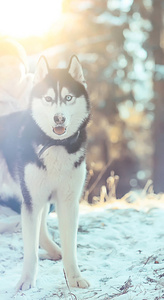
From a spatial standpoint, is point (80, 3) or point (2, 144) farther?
point (80, 3)

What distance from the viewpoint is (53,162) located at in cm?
282

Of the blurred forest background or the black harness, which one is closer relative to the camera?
the black harness

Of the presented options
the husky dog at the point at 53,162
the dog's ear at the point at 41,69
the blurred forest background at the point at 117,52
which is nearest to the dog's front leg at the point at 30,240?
the husky dog at the point at 53,162

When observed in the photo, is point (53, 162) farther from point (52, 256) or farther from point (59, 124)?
point (52, 256)

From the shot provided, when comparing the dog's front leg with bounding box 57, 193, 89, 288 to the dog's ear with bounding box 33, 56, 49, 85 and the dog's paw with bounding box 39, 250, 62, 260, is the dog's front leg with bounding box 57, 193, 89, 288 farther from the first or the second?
the dog's ear with bounding box 33, 56, 49, 85

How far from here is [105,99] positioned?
11508 mm

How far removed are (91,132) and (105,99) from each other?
143cm

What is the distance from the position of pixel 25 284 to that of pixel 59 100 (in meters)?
1.29

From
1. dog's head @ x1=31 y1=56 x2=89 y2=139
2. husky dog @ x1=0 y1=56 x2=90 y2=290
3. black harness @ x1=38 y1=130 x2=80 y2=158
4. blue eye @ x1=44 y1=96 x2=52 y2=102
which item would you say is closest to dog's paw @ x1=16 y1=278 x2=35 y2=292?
husky dog @ x1=0 y1=56 x2=90 y2=290

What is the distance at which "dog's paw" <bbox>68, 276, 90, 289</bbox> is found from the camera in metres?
2.81

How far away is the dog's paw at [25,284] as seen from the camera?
2766 mm

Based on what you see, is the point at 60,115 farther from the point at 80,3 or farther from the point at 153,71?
the point at 80,3

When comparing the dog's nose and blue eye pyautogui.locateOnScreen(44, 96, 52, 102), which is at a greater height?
blue eye pyautogui.locateOnScreen(44, 96, 52, 102)

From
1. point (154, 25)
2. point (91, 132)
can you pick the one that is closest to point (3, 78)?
point (154, 25)
